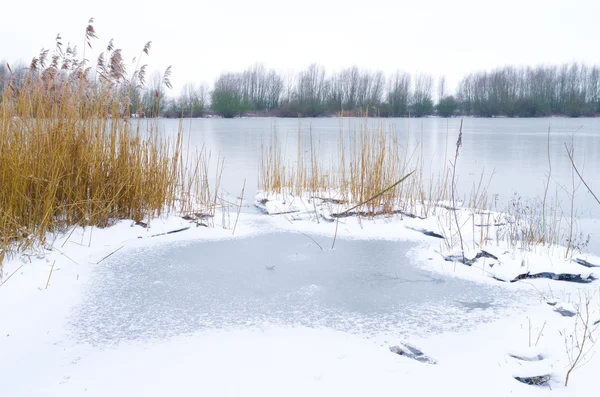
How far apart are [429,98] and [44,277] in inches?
1452

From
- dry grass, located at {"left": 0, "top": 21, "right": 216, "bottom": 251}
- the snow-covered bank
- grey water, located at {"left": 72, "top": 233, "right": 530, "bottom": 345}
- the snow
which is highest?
dry grass, located at {"left": 0, "top": 21, "right": 216, "bottom": 251}

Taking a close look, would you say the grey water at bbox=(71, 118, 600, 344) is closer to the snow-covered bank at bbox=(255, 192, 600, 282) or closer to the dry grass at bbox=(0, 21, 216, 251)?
the snow-covered bank at bbox=(255, 192, 600, 282)

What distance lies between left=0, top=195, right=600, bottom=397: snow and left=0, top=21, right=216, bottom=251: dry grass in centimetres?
44

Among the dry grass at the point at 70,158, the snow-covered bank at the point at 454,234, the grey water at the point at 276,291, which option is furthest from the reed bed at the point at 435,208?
the dry grass at the point at 70,158

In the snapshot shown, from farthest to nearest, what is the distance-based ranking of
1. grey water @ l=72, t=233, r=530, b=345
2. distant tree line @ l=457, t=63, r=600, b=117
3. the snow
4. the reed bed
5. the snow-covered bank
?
distant tree line @ l=457, t=63, r=600, b=117 < the reed bed < the snow-covered bank < grey water @ l=72, t=233, r=530, b=345 < the snow

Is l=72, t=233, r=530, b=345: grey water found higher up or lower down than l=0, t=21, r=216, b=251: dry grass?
lower down

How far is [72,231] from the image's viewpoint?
9.33ft

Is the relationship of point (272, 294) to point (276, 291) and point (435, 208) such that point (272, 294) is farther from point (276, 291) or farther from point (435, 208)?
point (435, 208)

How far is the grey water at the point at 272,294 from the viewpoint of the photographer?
191cm

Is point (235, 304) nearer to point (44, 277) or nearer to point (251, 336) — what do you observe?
point (251, 336)

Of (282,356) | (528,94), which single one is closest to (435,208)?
(282,356)

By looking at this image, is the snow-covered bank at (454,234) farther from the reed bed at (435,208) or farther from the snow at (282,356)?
the snow at (282,356)

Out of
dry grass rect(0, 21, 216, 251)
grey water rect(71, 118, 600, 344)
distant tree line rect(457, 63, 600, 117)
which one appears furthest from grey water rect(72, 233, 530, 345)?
distant tree line rect(457, 63, 600, 117)

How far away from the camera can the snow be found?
145 centimetres
